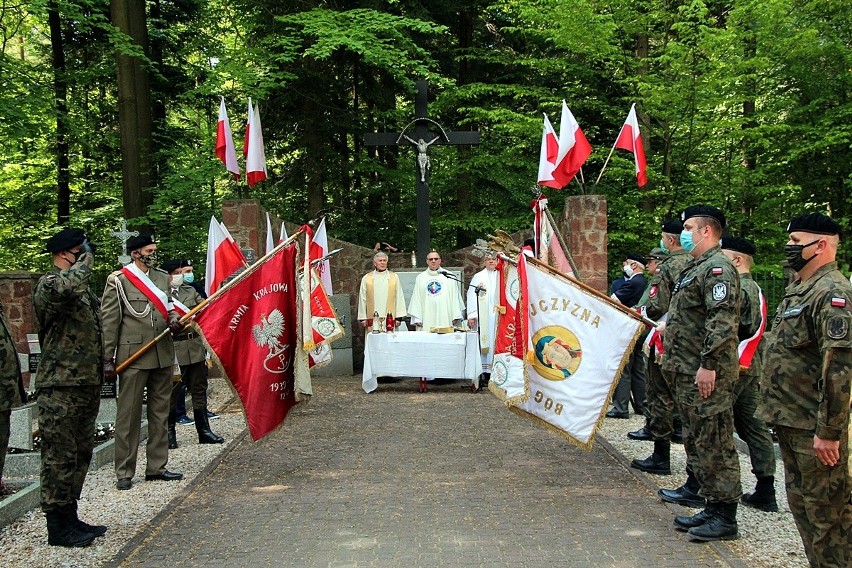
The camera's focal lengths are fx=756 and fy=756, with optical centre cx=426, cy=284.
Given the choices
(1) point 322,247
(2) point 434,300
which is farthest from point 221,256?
(2) point 434,300

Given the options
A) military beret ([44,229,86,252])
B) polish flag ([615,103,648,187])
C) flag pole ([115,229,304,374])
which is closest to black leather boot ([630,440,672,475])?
flag pole ([115,229,304,374])

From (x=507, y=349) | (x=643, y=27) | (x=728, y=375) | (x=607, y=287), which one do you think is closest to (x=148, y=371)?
(x=507, y=349)

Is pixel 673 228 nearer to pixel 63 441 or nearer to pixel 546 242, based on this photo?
pixel 546 242

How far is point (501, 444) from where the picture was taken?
8.12 m

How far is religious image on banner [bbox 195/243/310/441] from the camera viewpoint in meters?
6.52

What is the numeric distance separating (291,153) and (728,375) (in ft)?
53.1

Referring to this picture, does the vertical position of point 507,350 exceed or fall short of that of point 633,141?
it falls short

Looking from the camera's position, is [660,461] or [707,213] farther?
[660,461]

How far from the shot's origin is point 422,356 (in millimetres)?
11875

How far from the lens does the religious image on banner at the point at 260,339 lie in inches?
257

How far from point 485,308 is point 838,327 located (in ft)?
30.4

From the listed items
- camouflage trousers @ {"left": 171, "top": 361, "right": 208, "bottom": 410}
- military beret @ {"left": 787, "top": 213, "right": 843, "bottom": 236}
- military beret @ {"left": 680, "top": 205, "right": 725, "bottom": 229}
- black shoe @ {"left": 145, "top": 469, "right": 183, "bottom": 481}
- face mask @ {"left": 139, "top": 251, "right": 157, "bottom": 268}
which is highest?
military beret @ {"left": 680, "top": 205, "right": 725, "bottom": 229}

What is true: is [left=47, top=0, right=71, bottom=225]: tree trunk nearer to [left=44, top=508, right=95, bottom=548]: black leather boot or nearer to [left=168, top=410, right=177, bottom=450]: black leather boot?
[left=168, top=410, right=177, bottom=450]: black leather boot

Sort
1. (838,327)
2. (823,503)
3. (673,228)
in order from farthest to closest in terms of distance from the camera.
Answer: (673,228)
(823,503)
(838,327)
